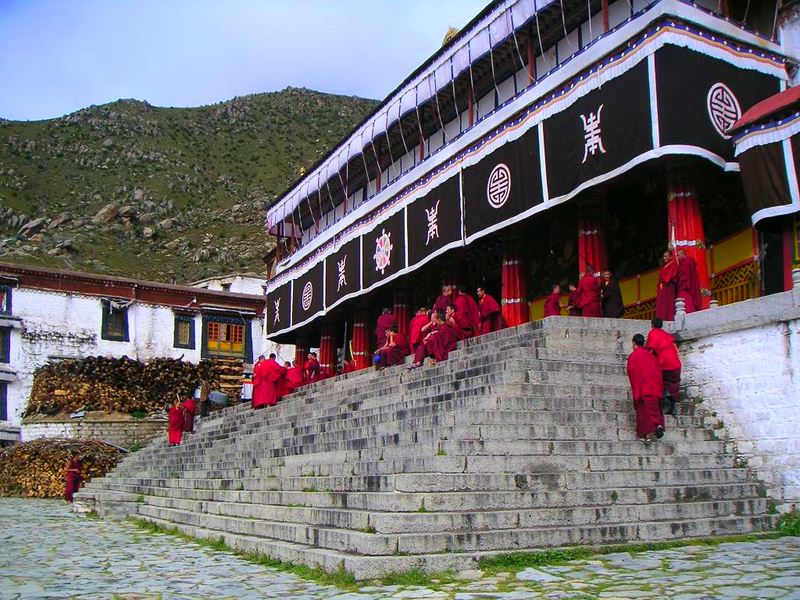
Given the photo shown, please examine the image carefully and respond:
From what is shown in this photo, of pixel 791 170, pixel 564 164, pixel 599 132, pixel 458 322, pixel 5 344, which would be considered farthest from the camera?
pixel 5 344

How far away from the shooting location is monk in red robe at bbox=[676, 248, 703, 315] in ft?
31.5

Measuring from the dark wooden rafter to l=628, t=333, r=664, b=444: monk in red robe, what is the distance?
25.1ft

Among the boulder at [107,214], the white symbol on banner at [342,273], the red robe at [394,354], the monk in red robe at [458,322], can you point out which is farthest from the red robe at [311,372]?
the boulder at [107,214]

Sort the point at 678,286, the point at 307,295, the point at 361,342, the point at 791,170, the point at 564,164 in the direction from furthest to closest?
1. the point at 307,295
2. the point at 361,342
3. the point at 564,164
4. the point at 678,286
5. the point at 791,170

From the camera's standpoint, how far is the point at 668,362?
317 inches

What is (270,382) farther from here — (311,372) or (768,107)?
(768,107)

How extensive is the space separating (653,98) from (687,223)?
1.74 m

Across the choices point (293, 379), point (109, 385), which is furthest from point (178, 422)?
point (109, 385)

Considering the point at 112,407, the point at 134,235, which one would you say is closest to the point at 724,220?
the point at 112,407

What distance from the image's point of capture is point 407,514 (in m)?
5.87

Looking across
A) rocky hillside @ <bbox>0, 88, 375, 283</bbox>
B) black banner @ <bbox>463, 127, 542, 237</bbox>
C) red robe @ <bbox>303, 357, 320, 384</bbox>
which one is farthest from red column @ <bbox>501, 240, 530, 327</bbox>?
rocky hillside @ <bbox>0, 88, 375, 283</bbox>

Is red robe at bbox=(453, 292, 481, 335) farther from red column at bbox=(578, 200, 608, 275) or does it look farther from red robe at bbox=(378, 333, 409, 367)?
red robe at bbox=(378, 333, 409, 367)

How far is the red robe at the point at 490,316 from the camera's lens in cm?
1242

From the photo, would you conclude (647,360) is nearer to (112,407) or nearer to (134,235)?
(112,407)
